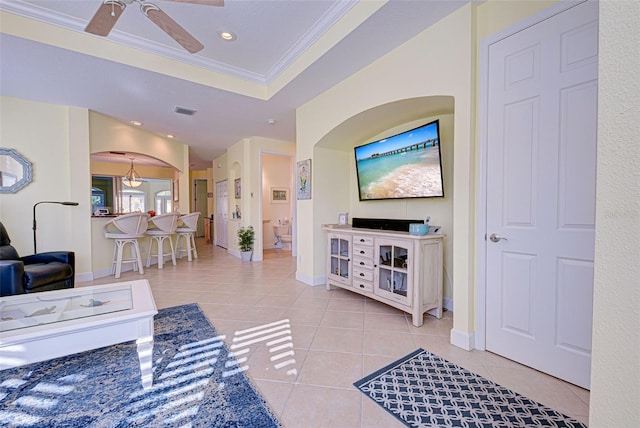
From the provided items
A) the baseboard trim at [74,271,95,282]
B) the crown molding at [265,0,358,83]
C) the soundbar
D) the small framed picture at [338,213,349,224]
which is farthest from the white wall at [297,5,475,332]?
the baseboard trim at [74,271,95,282]

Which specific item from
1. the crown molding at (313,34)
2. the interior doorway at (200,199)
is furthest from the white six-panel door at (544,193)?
the interior doorway at (200,199)

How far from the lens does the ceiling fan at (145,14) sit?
5.98 ft

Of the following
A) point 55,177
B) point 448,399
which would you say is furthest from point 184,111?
point 448,399

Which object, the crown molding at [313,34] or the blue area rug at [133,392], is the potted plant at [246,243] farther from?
the blue area rug at [133,392]

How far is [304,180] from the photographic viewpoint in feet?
13.3

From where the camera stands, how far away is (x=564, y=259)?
5.69 feet

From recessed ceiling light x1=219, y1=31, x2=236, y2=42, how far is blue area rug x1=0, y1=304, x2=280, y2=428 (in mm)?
2892

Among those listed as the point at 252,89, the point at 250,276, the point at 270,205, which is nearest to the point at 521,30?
the point at 252,89

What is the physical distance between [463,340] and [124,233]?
4974 millimetres

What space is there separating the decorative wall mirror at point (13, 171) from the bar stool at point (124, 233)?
114 cm

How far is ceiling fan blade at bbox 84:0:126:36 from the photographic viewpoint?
1.84 metres

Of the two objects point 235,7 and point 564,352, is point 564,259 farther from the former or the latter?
point 235,7

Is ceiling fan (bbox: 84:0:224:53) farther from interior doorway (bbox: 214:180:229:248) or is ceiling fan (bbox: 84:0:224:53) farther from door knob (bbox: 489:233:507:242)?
interior doorway (bbox: 214:180:229:248)

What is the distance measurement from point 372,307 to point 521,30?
274cm
